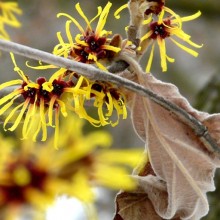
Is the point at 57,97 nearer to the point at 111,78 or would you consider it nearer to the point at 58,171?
the point at 111,78

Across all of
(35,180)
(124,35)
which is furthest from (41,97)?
(124,35)

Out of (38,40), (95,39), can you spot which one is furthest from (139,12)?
(38,40)

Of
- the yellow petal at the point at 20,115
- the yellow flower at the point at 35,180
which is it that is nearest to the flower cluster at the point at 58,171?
the yellow flower at the point at 35,180

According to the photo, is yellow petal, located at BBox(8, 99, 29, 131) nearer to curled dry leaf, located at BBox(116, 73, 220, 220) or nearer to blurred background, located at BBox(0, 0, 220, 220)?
curled dry leaf, located at BBox(116, 73, 220, 220)

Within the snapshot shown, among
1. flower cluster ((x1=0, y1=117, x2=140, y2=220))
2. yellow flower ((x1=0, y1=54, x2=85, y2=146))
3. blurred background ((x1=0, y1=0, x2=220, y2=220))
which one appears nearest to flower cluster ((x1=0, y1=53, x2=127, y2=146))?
yellow flower ((x1=0, y1=54, x2=85, y2=146))

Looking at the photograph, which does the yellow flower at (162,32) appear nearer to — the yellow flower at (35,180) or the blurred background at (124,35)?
the yellow flower at (35,180)

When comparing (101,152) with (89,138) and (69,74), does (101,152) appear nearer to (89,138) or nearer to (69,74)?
(89,138)
